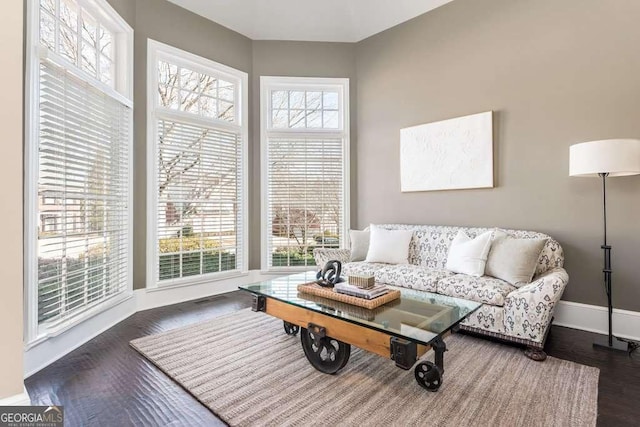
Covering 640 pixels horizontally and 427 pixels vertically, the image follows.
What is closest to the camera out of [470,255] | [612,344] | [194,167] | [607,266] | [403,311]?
[403,311]

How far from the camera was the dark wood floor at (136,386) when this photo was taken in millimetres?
1701

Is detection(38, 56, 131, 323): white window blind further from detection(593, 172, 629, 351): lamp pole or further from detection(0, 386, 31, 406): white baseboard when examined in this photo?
detection(593, 172, 629, 351): lamp pole

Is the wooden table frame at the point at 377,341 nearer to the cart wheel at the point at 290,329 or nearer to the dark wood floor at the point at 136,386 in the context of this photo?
the cart wheel at the point at 290,329

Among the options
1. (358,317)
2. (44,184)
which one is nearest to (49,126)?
(44,184)

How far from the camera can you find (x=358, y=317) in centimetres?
192

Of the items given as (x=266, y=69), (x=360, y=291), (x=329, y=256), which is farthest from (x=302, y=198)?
(x=360, y=291)

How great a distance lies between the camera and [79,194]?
2.68 metres

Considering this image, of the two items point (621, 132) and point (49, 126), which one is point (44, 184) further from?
point (621, 132)

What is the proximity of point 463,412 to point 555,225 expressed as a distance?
2.21m

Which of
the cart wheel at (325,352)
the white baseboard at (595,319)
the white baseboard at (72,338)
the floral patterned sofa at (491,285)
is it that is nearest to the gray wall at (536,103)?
the white baseboard at (595,319)

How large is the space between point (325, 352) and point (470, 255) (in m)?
1.63

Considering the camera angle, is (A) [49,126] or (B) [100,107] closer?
(A) [49,126]

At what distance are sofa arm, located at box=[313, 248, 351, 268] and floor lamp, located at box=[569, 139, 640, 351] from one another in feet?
7.66

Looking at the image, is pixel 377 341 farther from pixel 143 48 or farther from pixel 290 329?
pixel 143 48
